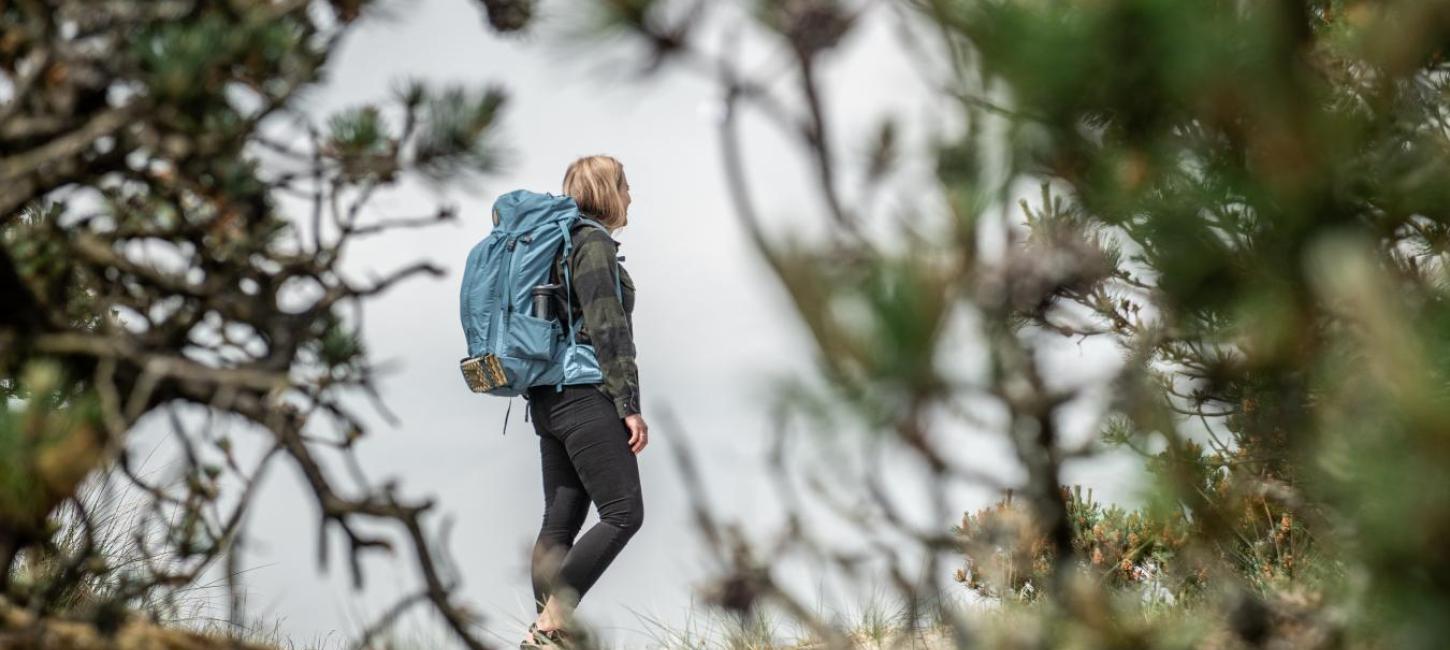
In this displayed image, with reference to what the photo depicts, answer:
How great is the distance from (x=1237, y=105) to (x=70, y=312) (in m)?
3.08

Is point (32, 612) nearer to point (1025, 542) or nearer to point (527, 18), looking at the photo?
point (527, 18)

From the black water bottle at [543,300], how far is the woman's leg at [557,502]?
0.50m

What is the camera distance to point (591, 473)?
15.0 ft

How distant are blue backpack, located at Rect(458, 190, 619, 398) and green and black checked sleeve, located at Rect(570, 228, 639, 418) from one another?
8cm

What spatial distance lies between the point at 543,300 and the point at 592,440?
1.84 feet

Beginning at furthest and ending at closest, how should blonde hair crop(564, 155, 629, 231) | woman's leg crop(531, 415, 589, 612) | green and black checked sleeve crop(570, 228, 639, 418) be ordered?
blonde hair crop(564, 155, 629, 231)
woman's leg crop(531, 415, 589, 612)
green and black checked sleeve crop(570, 228, 639, 418)

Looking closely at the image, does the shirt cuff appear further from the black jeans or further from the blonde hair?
the blonde hair

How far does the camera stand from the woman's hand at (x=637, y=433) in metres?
4.58

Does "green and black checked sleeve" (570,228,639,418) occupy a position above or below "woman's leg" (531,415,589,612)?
above

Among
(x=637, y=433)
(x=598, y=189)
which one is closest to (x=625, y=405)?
(x=637, y=433)

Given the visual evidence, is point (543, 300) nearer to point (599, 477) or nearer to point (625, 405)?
point (625, 405)

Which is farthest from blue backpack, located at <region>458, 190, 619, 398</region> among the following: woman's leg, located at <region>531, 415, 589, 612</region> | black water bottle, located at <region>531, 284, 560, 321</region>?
woman's leg, located at <region>531, 415, 589, 612</region>

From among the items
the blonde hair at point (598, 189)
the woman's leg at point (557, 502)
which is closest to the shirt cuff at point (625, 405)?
the woman's leg at point (557, 502)

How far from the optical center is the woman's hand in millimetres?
4582
